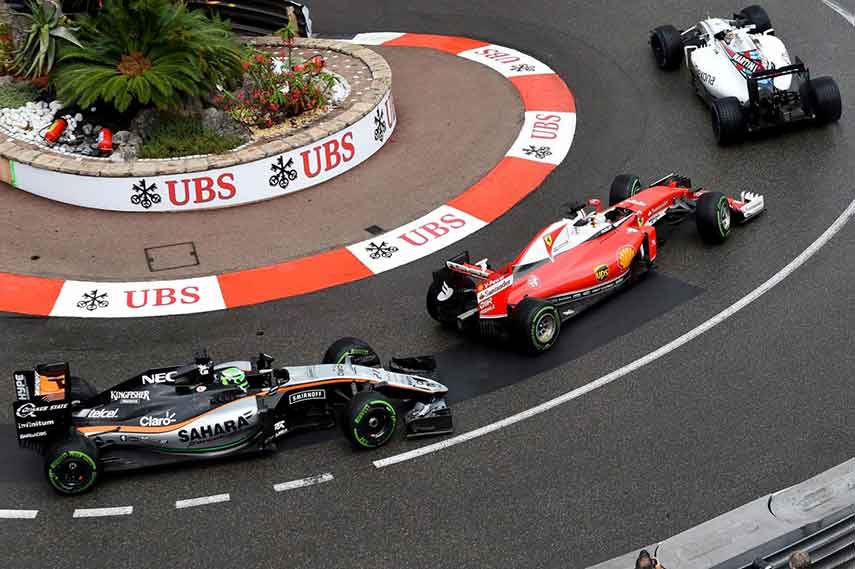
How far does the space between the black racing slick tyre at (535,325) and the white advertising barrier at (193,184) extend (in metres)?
5.41

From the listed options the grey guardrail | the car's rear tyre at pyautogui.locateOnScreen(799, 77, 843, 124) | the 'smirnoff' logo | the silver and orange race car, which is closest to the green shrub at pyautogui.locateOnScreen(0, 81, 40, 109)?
the silver and orange race car

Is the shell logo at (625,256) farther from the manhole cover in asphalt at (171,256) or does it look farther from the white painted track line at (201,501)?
the manhole cover in asphalt at (171,256)

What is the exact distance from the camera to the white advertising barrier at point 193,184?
1612cm

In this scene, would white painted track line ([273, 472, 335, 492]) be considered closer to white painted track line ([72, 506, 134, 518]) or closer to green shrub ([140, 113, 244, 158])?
white painted track line ([72, 506, 134, 518])

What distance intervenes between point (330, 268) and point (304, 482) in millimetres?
4332

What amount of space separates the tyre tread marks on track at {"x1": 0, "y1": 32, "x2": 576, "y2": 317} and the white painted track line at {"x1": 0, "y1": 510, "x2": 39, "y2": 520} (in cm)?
355

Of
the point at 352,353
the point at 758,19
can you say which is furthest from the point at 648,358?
the point at 758,19

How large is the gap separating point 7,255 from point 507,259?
6.71m

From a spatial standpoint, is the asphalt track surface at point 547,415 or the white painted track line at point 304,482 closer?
the asphalt track surface at point 547,415

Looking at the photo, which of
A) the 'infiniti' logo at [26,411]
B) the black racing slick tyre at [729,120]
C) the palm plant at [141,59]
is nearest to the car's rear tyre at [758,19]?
the black racing slick tyre at [729,120]

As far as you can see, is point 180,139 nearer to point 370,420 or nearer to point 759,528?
point 370,420

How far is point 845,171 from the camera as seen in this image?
1620cm

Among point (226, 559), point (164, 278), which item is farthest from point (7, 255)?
point (226, 559)

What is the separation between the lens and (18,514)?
35.6ft
